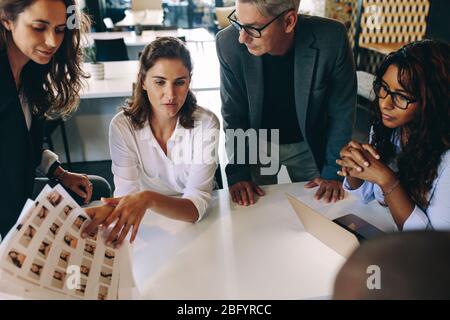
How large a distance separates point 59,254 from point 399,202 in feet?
3.00

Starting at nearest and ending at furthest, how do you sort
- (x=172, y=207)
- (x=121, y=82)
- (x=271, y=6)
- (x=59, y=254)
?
1. (x=59, y=254)
2. (x=172, y=207)
3. (x=271, y=6)
4. (x=121, y=82)

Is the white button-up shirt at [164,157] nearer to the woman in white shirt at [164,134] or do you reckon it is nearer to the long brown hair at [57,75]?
the woman in white shirt at [164,134]

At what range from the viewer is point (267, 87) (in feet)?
5.60

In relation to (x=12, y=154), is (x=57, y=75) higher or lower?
higher

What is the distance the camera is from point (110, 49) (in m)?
3.88

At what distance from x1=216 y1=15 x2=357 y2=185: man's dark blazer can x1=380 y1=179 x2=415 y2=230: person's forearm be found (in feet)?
1.42

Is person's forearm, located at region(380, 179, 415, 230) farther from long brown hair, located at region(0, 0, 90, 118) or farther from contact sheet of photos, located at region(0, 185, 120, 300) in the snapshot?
long brown hair, located at region(0, 0, 90, 118)

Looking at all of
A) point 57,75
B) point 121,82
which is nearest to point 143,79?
point 57,75

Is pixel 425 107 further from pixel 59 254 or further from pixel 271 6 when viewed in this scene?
pixel 59 254

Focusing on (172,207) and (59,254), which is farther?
(172,207)

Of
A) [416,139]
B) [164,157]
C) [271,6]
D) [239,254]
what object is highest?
[271,6]

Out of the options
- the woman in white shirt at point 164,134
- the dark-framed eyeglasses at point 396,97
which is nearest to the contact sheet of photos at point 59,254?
the woman in white shirt at point 164,134

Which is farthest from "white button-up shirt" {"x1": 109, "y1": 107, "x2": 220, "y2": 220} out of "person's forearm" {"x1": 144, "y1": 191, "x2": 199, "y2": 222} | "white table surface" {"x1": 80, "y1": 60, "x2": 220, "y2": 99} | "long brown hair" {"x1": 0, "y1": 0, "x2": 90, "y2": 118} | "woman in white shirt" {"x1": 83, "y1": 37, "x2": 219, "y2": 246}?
"white table surface" {"x1": 80, "y1": 60, "x2": 220, "y2": 99}

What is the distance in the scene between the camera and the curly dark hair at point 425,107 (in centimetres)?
112
